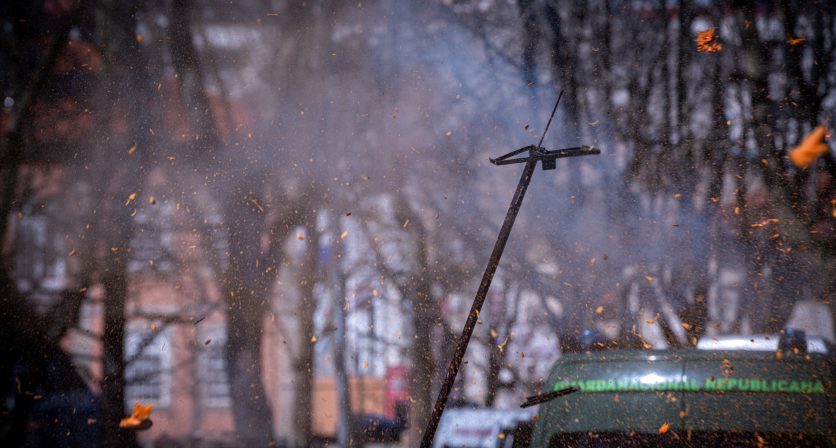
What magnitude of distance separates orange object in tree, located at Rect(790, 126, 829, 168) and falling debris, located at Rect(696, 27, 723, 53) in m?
1.18

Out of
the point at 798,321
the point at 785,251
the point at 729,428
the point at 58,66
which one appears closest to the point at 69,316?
the point at 58,66

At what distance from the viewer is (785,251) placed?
20.2 ft

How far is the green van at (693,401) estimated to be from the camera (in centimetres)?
280

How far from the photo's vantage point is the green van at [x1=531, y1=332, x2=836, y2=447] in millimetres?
2803

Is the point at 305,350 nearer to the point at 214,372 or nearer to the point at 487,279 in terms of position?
the point at 214,372

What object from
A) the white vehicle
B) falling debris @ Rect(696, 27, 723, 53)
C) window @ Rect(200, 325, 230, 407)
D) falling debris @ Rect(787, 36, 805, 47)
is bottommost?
window @ Rect(200, 325, 230, 407)

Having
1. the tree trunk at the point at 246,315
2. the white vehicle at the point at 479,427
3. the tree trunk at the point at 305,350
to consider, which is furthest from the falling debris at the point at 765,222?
the tree trunk at the point at 305,350

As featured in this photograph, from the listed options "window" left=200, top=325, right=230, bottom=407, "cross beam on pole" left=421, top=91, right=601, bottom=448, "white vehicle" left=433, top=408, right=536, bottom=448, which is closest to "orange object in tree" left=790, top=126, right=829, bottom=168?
"white vehicle" left=433, top=408, right=536, bottom=448

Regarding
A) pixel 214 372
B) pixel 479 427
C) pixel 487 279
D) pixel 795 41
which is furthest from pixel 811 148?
pixel 214 372

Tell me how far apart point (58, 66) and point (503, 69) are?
4.79 m

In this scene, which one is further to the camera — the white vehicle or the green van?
the white vehicle

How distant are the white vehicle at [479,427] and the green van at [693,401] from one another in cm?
233

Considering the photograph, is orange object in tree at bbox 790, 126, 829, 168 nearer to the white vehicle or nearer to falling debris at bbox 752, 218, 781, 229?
falling debris at bbox 752, 218, 781, 229

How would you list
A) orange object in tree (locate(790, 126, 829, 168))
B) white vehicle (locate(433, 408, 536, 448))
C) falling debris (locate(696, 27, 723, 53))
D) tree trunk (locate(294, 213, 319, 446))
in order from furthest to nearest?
tree trunk (locate(294, 213, 319, 446)), falling debris (locate(696, 27, 723, 53)), white vehicle (locate(433, 408, 536, 448)), orange object in tree (locate(790, 126, 829, 168))
